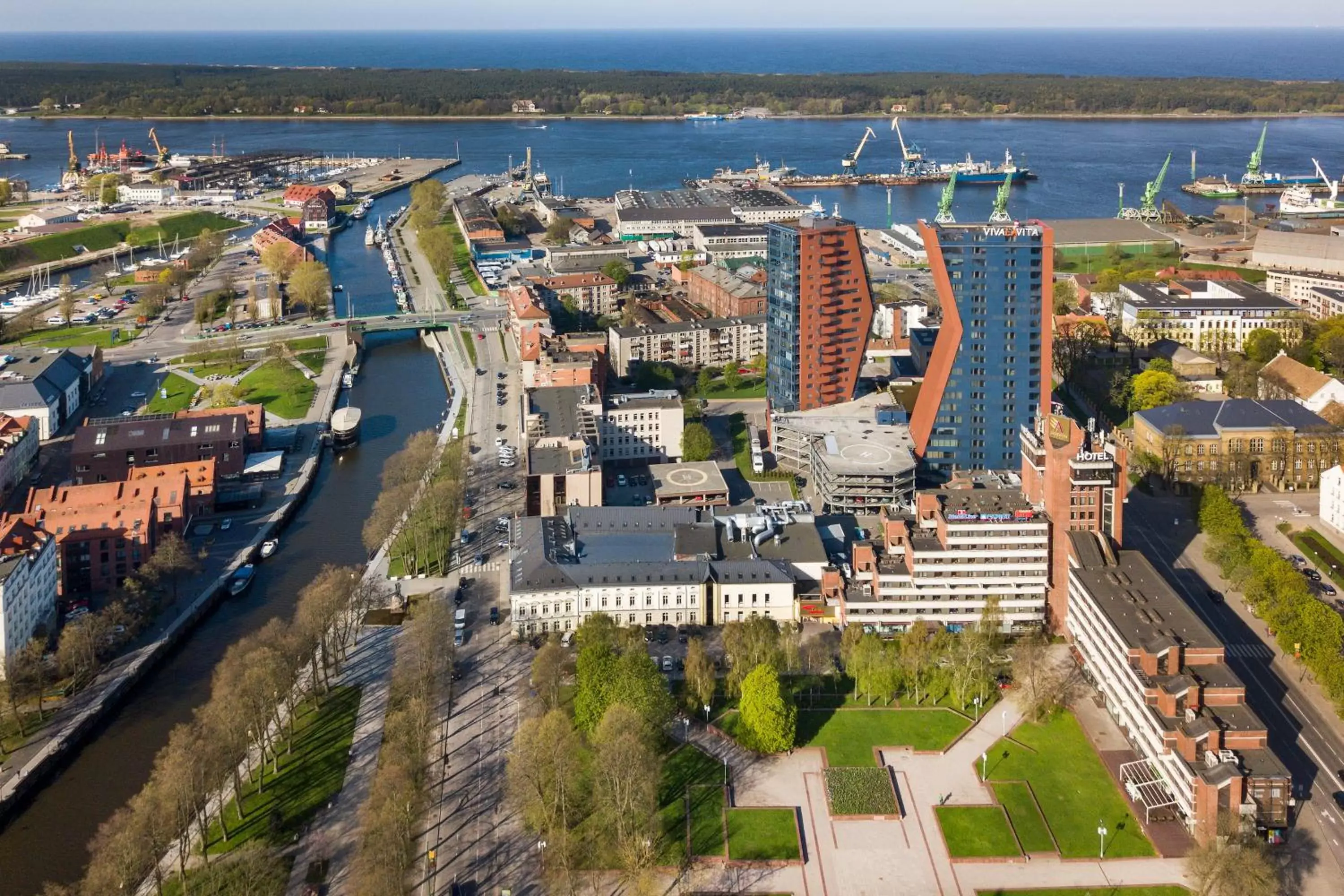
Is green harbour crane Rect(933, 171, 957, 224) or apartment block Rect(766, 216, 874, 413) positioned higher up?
green harbour crane Rect(933, 171, 957, 224)

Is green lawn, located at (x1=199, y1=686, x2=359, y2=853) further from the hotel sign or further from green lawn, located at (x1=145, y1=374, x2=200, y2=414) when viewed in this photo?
the hotel sign

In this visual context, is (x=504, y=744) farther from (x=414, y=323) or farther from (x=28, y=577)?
(x=414, y=323)

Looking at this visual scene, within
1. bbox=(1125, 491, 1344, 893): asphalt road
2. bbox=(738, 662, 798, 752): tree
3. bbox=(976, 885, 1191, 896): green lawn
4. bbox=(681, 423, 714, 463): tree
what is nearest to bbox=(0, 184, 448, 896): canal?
bbox=(681, 423, 714, 463): tree

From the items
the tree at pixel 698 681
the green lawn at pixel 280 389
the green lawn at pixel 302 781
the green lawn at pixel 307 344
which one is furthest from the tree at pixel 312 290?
the tree at pixel 698 681

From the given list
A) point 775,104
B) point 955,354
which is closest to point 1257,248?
point 955,354

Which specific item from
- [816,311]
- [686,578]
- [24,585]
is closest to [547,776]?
[686,578]

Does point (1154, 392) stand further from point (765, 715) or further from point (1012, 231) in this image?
point (765, 715)
